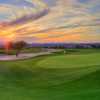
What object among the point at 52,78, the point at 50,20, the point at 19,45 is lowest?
the point at 52,78

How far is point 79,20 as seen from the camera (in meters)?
2.18

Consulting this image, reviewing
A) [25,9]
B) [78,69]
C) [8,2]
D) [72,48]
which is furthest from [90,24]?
[8,2]

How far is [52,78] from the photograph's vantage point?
207 centimetres

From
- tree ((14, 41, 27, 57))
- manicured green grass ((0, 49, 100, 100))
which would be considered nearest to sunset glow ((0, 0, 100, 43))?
tree ((14, 41, 27, 57))

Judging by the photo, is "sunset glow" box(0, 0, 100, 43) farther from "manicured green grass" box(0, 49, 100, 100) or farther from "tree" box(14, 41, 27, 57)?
"manicured green grass" box(0, 49, 100, 100)

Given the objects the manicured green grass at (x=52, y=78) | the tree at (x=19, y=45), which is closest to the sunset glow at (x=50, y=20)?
the tree at (x=19, y=45)

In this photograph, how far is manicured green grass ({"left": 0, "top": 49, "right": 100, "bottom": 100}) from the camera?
203 cm

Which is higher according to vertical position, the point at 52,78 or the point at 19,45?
the point at 19,45

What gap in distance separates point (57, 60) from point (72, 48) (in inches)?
6.1

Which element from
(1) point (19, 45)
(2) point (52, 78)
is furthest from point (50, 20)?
(2) point (52, 78)

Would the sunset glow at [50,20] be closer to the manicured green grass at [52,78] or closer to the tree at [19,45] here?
the tree at [19,45]

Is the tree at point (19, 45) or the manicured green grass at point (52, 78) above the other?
the tree at point (19, 45)

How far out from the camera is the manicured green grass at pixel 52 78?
6.65ft

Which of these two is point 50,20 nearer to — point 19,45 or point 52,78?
point 19,45
